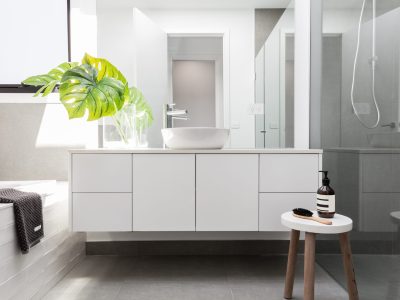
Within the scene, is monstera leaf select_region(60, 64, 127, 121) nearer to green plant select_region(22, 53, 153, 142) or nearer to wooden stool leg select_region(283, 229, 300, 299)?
green plant select_region(22, 53, 153, 142)

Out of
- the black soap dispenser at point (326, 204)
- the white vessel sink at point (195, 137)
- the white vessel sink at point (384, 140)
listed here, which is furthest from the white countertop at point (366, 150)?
the white vessel sink at point (195, 137)

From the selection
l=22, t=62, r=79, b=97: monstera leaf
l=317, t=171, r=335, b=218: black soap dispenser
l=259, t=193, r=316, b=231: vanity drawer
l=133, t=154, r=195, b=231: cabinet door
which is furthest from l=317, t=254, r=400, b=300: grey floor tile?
l=22, t=62, r=79, b=97: monstera leaf

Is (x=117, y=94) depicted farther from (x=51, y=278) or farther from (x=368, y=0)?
(x=368, y=0)

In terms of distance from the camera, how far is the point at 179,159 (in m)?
1.96

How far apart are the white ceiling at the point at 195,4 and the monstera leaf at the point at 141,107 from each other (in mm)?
638

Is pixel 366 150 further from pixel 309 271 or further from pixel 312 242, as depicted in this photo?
pixel 309 271

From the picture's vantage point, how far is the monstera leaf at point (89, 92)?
6.21ft

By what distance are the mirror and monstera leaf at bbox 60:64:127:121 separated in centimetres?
47

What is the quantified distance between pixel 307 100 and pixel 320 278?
1168mm

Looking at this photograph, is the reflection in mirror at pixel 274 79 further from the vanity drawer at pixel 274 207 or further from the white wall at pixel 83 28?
the white wall at pixel 83 28

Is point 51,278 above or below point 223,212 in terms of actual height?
below

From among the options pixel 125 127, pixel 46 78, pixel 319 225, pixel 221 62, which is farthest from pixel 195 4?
pixel 319 225

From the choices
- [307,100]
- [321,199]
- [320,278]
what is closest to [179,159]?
[321,199]

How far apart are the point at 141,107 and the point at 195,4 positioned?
84cm
